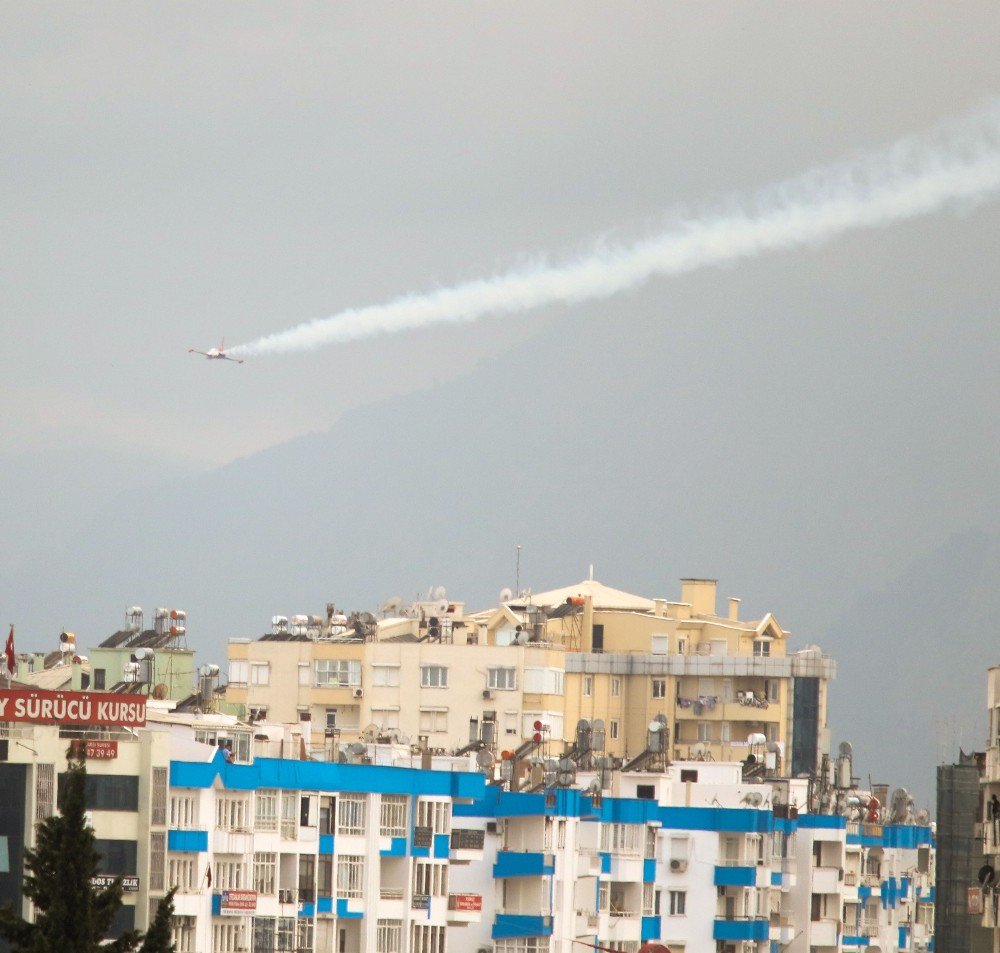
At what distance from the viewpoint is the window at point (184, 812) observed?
4840 inches

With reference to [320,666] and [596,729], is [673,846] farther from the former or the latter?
[320,666]

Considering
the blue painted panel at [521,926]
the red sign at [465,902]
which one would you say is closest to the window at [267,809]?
the red sign at [465,902]

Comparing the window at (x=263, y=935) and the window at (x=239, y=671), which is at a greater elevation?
the window at (x=239, y=671)

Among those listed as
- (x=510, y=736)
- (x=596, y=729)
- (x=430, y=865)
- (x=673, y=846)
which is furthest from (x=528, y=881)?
(x=510, y=736)

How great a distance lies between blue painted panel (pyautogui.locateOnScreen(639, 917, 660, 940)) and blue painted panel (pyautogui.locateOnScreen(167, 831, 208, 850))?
1230 inches

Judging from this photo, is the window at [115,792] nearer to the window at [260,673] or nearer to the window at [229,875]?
the window at [229,875]

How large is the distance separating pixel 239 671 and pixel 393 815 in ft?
216

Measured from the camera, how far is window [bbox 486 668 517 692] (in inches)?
7638

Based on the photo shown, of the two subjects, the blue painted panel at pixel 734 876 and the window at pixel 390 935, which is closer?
the window at pixel 390 935

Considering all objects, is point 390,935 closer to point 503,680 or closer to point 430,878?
point 430,878

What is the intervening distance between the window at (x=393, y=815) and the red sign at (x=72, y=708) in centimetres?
1389

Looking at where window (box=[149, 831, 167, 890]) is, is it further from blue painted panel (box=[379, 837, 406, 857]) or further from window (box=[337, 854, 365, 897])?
blue painted panel (box=[379, 837, 406, 857])

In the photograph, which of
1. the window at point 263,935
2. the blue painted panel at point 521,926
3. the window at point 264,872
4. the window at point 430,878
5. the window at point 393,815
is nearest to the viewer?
the window at point 263,935

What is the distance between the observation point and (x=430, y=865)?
13412cm
